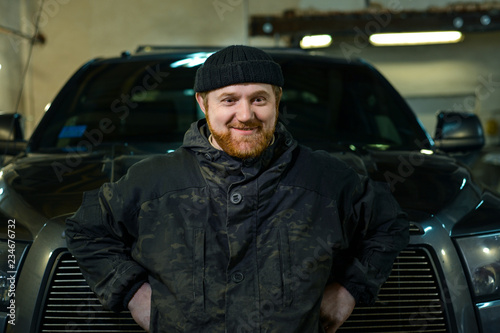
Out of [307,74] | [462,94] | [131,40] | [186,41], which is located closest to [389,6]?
→ [462,94]

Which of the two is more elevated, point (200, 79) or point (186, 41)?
point (186, 41)

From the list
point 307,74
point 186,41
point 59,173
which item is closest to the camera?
point 59,173

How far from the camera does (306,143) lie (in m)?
2.63

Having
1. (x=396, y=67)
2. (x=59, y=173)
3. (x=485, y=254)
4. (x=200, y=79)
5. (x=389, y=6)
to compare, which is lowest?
(x=485, y=254)

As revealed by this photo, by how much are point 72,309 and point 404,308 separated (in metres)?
0.99

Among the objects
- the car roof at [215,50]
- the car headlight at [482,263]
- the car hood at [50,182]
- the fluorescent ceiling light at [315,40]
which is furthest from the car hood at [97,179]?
the fluorescent ceiling light at [315,40]

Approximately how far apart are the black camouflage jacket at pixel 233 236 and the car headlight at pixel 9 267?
30cm

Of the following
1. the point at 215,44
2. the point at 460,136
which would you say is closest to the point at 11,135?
the point at 460,136

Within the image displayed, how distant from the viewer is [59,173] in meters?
2.30

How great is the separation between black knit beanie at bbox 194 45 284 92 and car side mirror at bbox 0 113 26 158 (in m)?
1.53

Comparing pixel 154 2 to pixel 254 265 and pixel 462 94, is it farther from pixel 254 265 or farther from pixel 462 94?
pixel 254 265

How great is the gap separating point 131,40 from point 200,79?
985 centimetres

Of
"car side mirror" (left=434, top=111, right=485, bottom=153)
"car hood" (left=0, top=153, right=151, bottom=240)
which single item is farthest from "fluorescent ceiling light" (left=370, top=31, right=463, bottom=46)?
"car hood" (left=0, top=153, right=151, bottom=240)

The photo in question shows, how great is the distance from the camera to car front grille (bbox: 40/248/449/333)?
6.19 feet
